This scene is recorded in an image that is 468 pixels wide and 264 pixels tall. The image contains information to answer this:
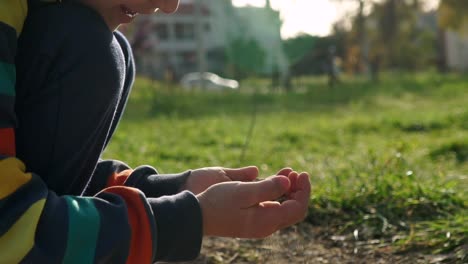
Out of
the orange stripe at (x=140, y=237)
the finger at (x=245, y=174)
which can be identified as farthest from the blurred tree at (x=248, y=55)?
the orange stripe at (x=140, y=237)

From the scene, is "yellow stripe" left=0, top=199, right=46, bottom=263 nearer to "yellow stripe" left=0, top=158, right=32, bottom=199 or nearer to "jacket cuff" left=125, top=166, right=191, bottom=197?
"yellow stripe" left=0, top=158, right=32, bottom=199

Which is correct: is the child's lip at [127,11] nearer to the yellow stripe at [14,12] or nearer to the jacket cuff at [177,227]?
the yellow stripe at [14,12]

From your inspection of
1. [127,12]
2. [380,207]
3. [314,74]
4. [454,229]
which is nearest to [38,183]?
[127,12]

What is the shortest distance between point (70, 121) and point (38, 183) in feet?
A: 0.46

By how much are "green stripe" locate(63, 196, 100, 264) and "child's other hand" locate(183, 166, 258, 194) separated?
1.19ft

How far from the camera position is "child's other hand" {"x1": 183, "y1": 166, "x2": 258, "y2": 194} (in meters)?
1.22

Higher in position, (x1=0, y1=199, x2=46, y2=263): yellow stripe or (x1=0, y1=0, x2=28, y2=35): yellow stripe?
(x1=0, y1=0, x2=28, y2=35): yellow stripe

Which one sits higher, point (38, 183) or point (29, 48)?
point (29, 48)

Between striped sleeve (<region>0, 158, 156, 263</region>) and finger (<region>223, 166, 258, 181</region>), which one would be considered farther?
finger (<region>223, 166, 258, 181</region>)

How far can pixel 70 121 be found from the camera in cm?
100

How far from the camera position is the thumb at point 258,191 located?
3.26 ft

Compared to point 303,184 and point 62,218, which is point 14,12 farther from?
point 303,184

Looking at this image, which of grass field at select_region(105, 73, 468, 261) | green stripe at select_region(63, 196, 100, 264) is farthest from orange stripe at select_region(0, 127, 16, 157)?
grass field at select_region(105, 73, 468, 261)

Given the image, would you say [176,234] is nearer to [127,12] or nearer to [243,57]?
[127,12]
